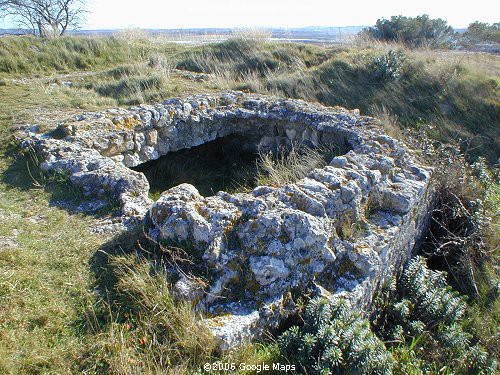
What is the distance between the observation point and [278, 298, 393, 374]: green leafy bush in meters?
2.86

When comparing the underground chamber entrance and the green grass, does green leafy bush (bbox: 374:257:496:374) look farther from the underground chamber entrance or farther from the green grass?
the underground chamber entrance

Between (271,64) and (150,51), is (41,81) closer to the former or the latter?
(150,51)

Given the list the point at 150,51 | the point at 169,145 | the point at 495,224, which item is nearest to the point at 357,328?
the point at 495,224

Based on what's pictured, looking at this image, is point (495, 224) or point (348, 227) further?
point (495, 224)

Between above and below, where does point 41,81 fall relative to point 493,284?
above

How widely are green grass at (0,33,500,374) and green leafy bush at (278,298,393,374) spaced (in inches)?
8.4

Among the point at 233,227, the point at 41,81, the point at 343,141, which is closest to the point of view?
the point at 233,227

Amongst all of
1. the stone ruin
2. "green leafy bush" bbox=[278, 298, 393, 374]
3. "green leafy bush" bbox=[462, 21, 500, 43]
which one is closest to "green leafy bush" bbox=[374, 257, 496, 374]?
the stone ruin

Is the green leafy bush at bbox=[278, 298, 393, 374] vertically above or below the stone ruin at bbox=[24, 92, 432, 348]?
below

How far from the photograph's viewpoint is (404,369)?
3213 mm

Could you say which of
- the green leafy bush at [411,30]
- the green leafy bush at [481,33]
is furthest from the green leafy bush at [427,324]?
the green leafy bush at [481,33]

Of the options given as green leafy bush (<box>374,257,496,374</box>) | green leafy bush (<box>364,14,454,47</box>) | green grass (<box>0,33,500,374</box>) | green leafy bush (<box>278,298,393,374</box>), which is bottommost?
green leafy bush (<box>374,257,496,374</box>)

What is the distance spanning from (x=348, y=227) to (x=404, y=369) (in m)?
1.49

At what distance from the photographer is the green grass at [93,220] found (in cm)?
273
